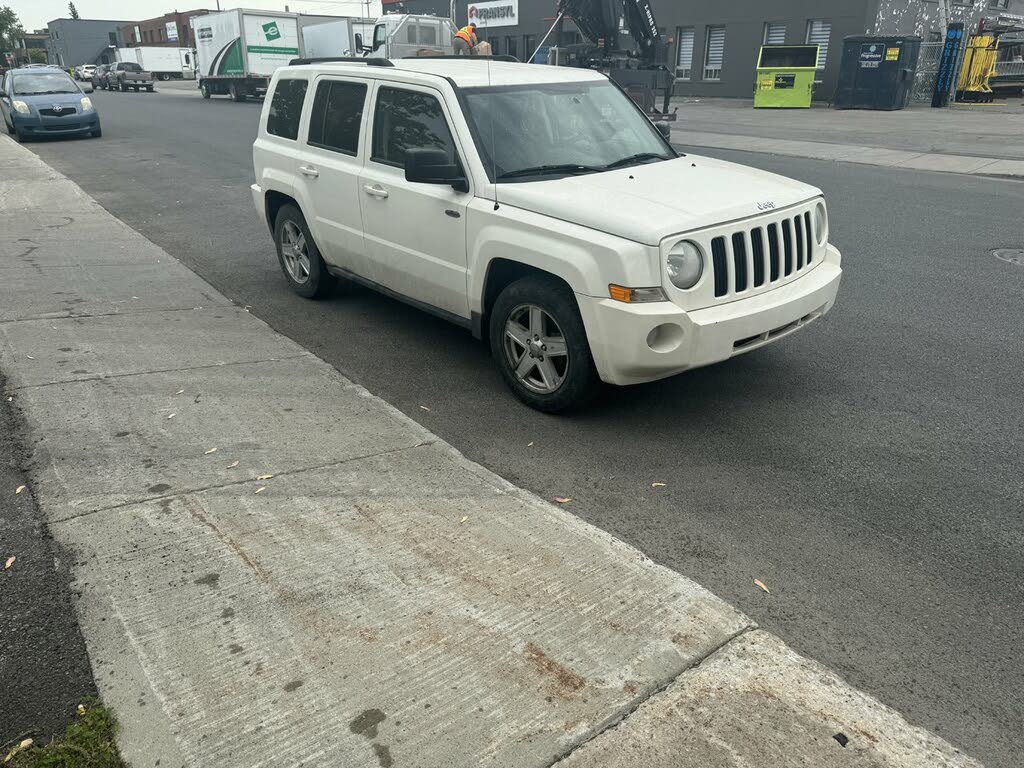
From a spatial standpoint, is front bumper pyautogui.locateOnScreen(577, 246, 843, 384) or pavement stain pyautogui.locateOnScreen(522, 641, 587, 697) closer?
pavement stain pyautogui.locateOnScreen(522, 641, 587, 697)

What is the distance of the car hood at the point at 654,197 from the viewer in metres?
4.18

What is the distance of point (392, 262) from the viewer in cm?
566

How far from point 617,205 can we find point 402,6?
49795mm

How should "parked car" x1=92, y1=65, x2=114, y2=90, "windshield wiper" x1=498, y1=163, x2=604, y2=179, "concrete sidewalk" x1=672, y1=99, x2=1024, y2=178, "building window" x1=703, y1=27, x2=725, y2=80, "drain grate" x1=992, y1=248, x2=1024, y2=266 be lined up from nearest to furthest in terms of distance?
"windshield wiper" x1=498, y1=163, x2=604, y2=179
"drain grate" x1=992, y1=248, x2=1024, y2=266
"concrete sidewalk" x1=672, y1=99, x2=1024, y2=178
"building window" x1=703, y1=27, x2=725, y2=80
"parked car" x1=92, y1=65, x2=114, y2=90

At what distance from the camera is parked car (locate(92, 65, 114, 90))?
53594 mm

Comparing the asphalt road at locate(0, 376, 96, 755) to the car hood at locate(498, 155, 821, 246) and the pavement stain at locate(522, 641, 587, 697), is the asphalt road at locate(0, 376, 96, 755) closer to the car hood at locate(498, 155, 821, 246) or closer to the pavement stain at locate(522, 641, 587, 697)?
the pavement stain at locate(522, 641, 587, 697)

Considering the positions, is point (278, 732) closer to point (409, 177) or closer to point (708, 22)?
point (409, 177)

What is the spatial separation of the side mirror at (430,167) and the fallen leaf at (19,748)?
134 inches

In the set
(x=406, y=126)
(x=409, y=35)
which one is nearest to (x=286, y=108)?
(x=406, y=126)

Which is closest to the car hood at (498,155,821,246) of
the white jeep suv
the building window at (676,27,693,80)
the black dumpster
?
the white jeep suv

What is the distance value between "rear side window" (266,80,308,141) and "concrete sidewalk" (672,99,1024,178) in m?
11.5

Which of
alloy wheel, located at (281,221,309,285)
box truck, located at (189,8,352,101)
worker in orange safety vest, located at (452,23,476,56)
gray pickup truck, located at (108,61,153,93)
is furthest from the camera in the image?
gray pickup truck, located at (108,61,153,93)

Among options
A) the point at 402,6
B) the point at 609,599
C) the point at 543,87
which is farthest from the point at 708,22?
the point at 609,599

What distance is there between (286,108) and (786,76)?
24.0m
